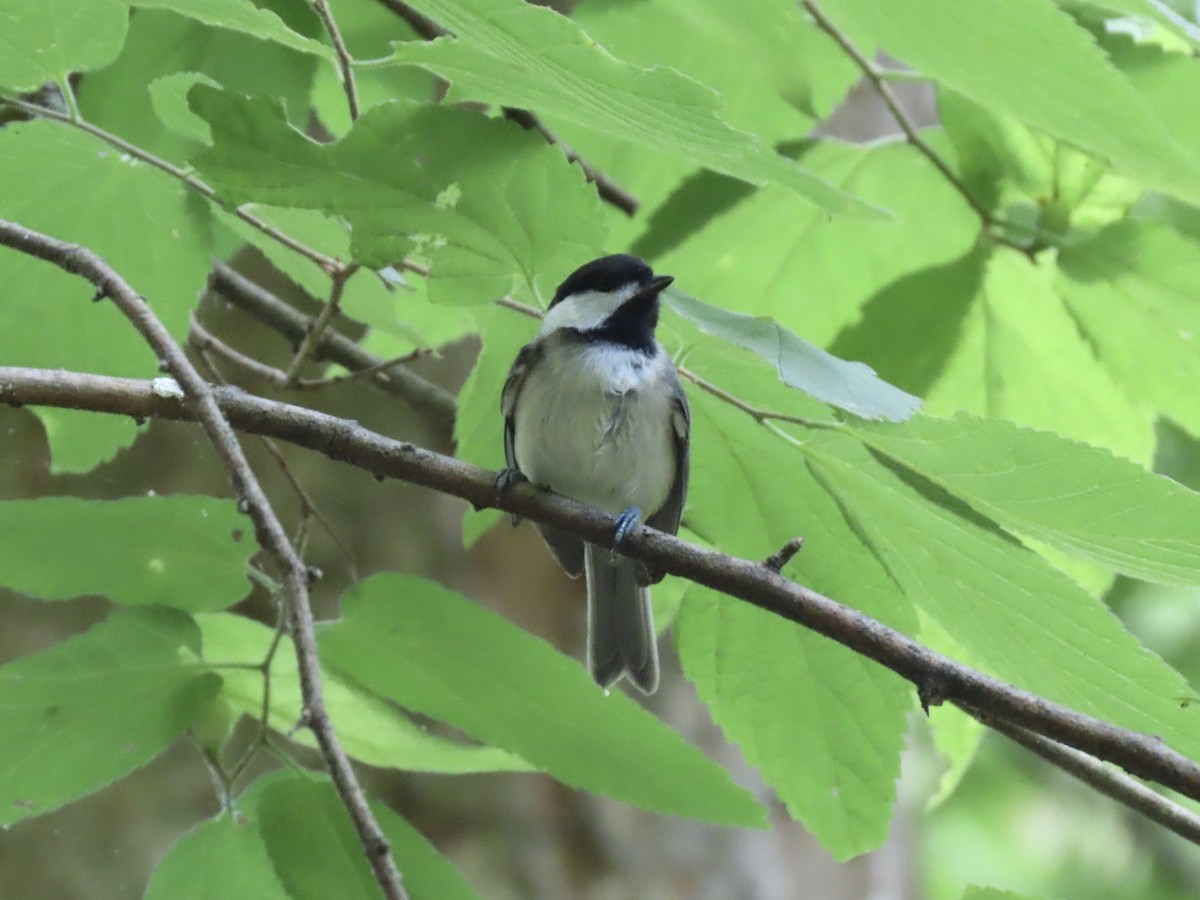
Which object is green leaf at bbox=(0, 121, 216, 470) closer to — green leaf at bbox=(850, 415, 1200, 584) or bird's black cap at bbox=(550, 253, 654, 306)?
bird's black cap at bbox=(550, 253, 654, 306)

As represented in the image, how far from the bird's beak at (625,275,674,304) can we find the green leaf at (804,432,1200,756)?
19.2 inches

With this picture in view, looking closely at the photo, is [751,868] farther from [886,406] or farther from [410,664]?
[886,406]

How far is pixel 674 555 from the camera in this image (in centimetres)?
112

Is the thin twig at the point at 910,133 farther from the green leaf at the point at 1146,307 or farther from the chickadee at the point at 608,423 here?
the chickadee at the point at 608,423

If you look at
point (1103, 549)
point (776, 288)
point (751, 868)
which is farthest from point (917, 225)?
point (751, 868)

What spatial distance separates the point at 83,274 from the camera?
3.82 ft

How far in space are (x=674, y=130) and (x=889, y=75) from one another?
74 centimetres

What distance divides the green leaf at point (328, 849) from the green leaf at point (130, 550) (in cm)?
25

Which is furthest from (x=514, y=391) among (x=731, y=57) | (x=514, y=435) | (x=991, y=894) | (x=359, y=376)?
(x=991, y=894)

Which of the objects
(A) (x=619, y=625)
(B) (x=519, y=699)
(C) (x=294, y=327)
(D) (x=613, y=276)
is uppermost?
(D) (x=613, y=276)

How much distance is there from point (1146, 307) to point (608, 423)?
85cm

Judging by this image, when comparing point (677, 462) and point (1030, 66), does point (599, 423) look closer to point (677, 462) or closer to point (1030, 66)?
point (677, 462)

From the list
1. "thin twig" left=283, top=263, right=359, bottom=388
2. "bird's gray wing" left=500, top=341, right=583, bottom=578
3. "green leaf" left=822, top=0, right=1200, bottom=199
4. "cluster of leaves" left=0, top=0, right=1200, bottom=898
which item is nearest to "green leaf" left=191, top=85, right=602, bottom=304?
"cluster of leaves" left=0, top=0, right=1200, bottom=898

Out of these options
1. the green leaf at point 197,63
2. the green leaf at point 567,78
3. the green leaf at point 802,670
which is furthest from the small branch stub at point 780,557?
the green leaf at point 197,63
